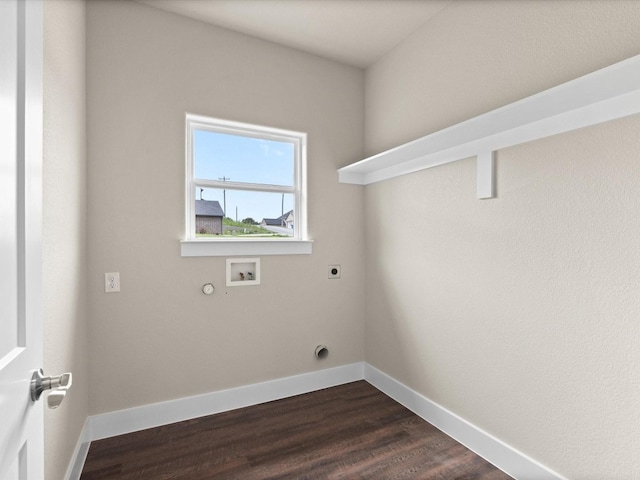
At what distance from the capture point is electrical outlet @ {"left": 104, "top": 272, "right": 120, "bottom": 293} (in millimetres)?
2082

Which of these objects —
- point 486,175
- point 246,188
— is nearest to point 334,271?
point 246,188

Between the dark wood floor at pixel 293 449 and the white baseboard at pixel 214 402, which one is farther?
the white baseboard at pixel 214 402

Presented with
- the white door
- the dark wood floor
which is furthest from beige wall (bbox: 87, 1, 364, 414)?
the white door

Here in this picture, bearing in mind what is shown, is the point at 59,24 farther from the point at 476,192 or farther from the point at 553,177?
the point at 553,177

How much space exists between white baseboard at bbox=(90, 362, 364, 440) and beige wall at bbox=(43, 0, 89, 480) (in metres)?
0.19

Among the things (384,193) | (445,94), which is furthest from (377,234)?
(445,94)

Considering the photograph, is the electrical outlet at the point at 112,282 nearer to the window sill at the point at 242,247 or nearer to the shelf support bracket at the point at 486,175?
the window sill at the point at 242,247

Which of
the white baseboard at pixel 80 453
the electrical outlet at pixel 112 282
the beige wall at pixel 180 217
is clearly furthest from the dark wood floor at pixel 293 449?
the electrical outlet at pixel 112 282

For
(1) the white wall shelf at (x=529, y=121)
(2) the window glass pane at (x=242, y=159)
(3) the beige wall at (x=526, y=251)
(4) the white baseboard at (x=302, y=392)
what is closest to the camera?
(1) the white wall shelf at (x=529, y=121)

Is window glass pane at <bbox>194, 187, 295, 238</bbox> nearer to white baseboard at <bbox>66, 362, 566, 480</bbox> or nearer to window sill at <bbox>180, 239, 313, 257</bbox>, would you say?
window sill at <bbox>180, 239, 313, 257</bbox>

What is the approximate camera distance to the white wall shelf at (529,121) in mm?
1266

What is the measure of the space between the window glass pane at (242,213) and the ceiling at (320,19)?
1.17 meters

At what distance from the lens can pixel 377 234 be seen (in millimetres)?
2801

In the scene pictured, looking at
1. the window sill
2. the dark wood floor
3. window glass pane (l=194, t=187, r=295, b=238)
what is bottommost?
the dark wood floor
